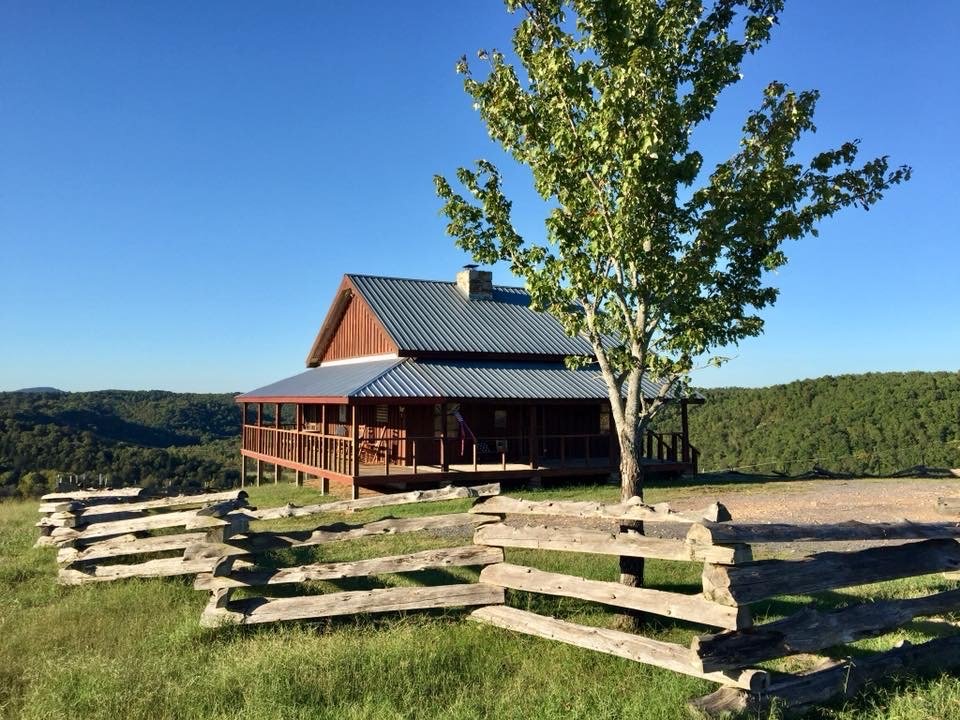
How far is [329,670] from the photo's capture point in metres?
5.79

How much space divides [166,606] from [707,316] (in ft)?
24.8

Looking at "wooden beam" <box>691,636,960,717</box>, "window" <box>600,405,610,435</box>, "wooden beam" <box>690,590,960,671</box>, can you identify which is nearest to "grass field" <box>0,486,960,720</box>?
"wooden beam" <box>691,636,960,717</box>

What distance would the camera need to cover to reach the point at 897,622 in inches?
250

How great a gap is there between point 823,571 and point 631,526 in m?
1.81

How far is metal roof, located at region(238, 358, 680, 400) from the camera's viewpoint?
67.7ft

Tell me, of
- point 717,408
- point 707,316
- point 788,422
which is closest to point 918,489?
point 707,316

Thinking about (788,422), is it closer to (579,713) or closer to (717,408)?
(717,408)

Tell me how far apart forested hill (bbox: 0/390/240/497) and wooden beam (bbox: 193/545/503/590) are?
88.3ft

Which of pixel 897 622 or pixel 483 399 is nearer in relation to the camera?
pixel 897 622

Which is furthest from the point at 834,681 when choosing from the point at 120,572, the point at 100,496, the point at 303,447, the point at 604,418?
the point at 604,418

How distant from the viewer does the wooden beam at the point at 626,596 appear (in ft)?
17.3

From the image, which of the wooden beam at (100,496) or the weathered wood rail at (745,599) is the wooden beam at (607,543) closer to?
the weathered wood rail at (745,599)

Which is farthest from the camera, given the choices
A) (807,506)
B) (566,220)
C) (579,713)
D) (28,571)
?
(807,506)

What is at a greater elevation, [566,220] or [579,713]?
[566,220]
